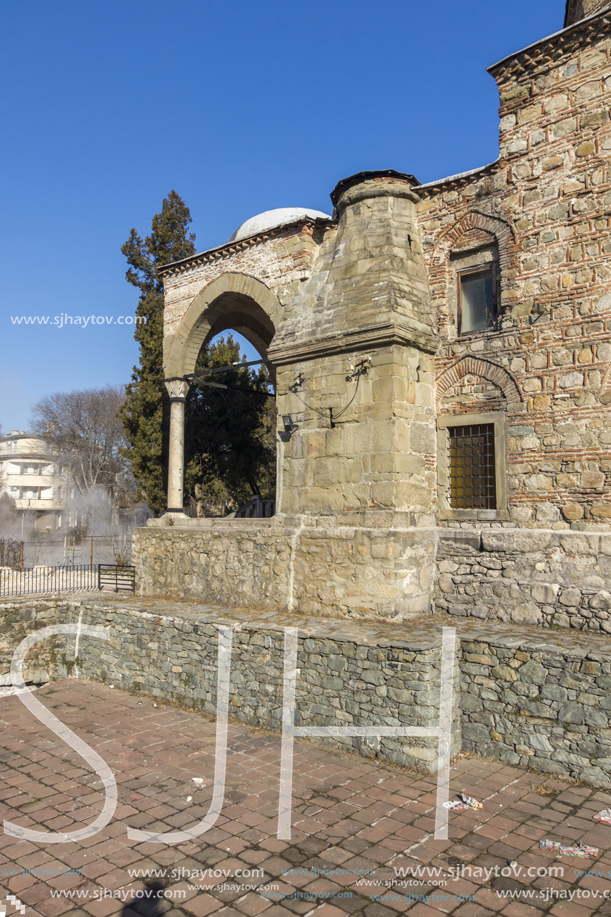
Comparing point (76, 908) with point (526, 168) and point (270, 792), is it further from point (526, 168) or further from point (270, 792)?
point (526, 168)

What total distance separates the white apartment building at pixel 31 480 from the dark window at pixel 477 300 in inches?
1625

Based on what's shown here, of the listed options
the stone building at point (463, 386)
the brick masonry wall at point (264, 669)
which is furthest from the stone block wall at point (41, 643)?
the stone building at point (463, 386)

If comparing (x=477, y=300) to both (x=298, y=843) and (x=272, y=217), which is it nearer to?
(x=272, y=217)

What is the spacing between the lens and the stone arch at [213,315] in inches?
407

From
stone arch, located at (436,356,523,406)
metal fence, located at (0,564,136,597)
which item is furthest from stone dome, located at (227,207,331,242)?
metal fence, located at (0,564,136,597)

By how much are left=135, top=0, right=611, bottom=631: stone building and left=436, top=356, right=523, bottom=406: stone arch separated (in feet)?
0.07

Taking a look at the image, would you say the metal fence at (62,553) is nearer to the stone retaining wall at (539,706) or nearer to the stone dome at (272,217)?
the stone dome at (272,217)

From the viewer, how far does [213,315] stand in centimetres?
1153

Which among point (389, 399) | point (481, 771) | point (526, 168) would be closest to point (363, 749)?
point (481, 771)

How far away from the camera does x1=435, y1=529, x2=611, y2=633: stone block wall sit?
6.64m

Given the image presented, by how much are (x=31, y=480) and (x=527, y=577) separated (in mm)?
48406

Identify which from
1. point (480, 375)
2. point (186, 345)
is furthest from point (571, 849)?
point (186, 345)

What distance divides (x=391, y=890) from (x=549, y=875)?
111 centimetres

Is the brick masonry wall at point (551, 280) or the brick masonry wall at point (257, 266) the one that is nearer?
the brick masonry wall at point (551, 280)
